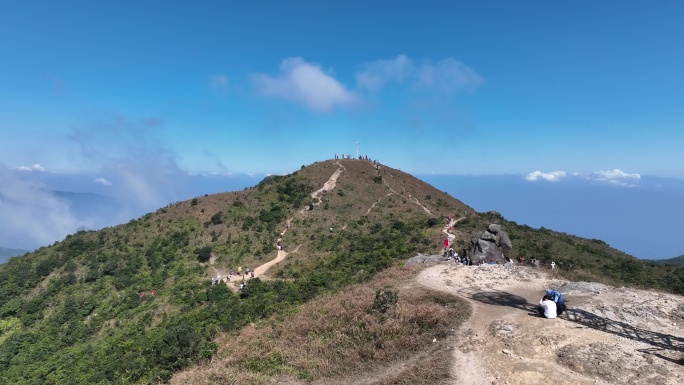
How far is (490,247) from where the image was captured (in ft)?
104

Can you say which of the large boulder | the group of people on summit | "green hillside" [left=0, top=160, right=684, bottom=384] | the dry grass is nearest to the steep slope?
"green hillside" [left=0, top=160, right=684, bottom=384]

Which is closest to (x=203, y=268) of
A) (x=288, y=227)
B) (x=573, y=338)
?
(x=288, y=227)

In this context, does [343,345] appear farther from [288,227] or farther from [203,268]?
[288,227]

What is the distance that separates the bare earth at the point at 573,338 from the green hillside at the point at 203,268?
10.2 m

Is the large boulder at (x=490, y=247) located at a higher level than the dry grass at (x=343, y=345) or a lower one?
higher

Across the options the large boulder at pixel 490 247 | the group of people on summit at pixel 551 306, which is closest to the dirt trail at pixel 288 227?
the large boulder at pixel 490 247

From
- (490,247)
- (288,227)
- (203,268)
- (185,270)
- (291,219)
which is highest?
(291,219)

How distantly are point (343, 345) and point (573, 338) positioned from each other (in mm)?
10394

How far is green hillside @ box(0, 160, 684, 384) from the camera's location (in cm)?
2800

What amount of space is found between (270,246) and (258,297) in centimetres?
1726

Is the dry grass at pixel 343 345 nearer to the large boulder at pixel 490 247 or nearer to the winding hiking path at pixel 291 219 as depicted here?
the large boulder at pixel 490 247

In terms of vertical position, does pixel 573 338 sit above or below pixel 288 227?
below

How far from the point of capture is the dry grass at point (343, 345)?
589 inches

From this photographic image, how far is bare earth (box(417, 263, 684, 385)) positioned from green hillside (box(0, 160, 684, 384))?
10155 millimetres
